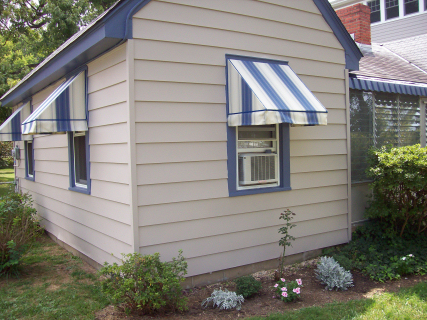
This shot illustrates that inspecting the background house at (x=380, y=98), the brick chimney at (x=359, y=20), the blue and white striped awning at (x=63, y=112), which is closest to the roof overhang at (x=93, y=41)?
the blue and white striped awning at (x=63, y=112)

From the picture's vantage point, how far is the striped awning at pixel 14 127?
8.69 metres

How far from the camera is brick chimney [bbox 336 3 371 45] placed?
970 centimetres

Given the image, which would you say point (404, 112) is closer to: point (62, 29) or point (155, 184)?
point (155, 184)

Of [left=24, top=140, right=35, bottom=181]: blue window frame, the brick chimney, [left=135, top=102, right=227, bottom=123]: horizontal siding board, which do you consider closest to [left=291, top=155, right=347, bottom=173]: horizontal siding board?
[left=135, top=102, right=227, bottom=123]: horizontal siding board

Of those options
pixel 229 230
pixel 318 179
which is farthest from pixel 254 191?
pixel 318 179

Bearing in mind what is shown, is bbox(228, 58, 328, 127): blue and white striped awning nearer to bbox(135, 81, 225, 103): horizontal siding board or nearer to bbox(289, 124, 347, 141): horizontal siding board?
bbox(135, 81, 225, 103): horizontal siding board

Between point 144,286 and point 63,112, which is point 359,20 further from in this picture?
point 144,286

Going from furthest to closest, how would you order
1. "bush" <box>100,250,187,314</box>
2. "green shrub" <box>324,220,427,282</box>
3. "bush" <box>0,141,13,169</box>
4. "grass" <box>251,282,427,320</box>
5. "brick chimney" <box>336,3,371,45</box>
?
"bush" <box>0,141,13,169</box> → "brick chimney" <box>336,3,371,45</box> → "green shrub" <box>324,220,427,282</box> → "grass" <box>251,282,427,320</box> → "bush" <box>100,250,187,314</box>

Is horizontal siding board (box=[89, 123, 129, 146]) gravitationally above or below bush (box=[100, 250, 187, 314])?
above

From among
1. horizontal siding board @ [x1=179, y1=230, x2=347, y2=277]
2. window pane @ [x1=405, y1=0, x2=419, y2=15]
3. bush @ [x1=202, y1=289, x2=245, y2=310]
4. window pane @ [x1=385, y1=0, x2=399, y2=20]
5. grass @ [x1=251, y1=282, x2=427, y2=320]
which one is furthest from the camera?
window pane @ [x1=385, y1=0, x2=399, y2=20]

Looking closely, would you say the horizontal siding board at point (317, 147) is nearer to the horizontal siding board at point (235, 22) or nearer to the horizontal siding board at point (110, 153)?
the horizontal siding board at point (235, 22)

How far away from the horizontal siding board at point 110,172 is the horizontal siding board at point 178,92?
3.09ft

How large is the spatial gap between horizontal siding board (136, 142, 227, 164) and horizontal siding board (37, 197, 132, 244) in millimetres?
924

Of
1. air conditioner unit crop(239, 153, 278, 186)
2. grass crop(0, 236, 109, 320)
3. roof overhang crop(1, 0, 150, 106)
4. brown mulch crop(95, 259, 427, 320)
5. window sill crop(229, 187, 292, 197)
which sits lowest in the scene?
brown mulch crop(95, 259, 427, 320)
